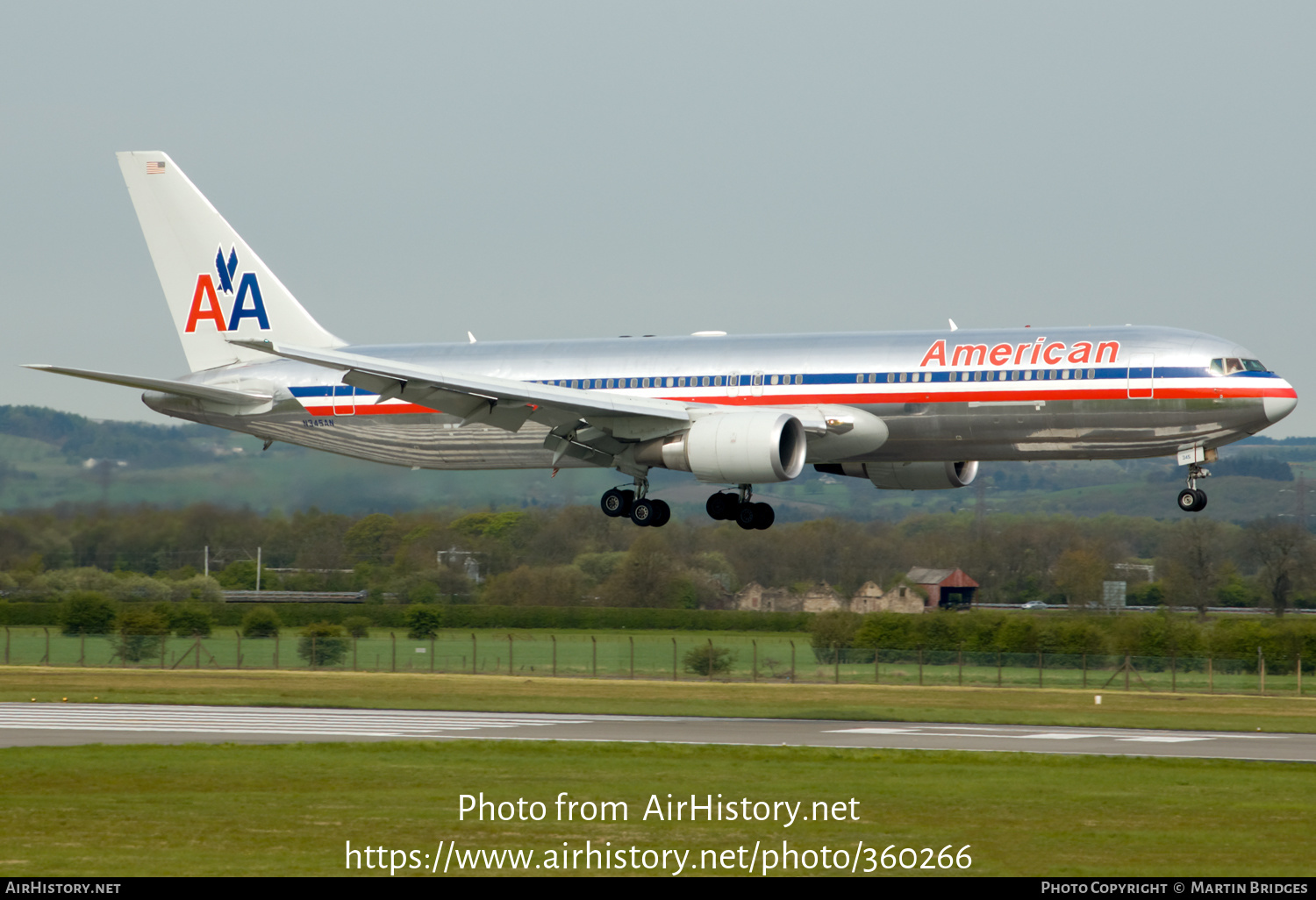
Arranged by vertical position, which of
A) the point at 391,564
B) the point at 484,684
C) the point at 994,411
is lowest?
the point at 484,684

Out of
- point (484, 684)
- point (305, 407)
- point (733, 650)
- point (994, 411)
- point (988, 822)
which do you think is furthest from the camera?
point (733, 650)

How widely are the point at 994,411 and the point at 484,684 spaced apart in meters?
28.3

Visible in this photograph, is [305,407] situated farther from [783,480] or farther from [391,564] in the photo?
[391,564]

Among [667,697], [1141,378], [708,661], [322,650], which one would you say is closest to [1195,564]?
[708,661]

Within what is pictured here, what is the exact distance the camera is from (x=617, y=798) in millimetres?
26953

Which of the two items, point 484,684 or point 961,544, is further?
point 961,544

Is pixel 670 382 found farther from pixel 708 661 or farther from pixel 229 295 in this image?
pixel 708 661

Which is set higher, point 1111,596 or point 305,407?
point 305,407

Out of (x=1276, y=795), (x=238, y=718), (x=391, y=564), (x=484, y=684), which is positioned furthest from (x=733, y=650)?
(x=1276, y=795)

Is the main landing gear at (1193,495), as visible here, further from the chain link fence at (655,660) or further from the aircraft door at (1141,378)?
the chain link fence at (655,660)

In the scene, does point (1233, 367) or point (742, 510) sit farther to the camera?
point (742, 510)

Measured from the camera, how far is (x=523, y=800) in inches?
1057

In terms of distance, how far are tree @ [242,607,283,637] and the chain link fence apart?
0.50 metres

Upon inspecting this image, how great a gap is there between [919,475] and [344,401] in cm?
1611
